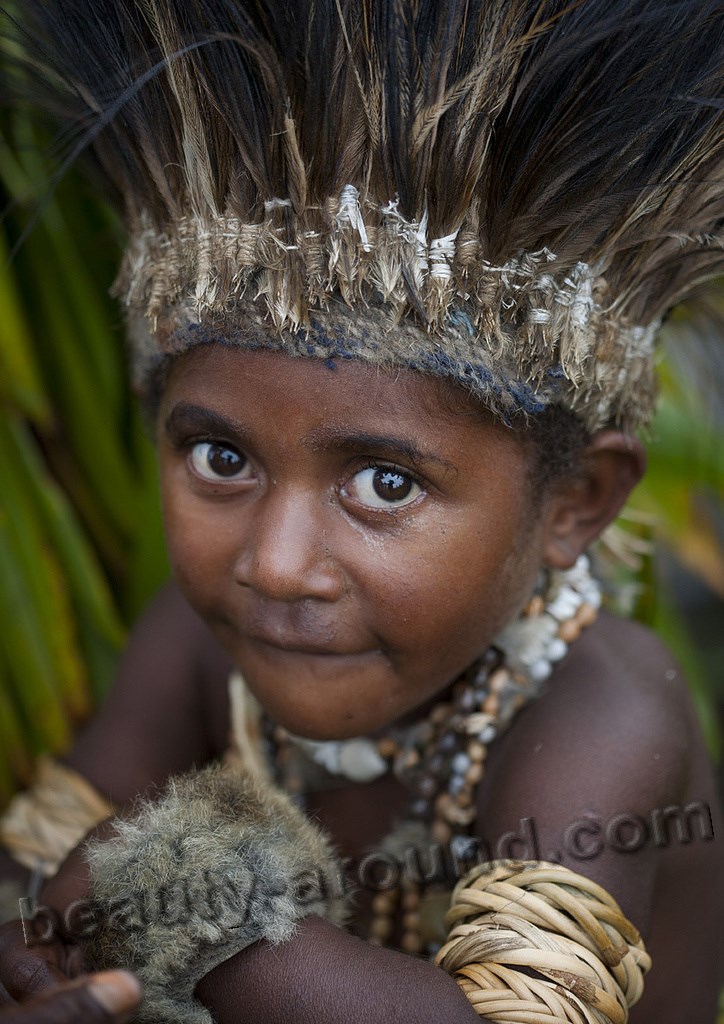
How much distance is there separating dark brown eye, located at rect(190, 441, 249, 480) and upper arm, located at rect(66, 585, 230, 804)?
57 centimetres

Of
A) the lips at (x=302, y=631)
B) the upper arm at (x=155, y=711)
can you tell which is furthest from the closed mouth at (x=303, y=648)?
the upper arm at (x=155, y=711)

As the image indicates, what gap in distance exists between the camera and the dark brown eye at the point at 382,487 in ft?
4.16

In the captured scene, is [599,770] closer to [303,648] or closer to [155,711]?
[303,648]

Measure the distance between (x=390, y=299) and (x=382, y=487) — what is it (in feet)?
0.73

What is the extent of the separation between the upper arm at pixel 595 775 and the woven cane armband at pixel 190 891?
301mm

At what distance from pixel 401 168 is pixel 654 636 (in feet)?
3.15

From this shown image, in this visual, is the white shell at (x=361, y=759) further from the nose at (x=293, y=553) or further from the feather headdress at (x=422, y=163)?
the feather headdress at (x=422, y=163)

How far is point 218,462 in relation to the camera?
1.35 m

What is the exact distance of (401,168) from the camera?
117 cm

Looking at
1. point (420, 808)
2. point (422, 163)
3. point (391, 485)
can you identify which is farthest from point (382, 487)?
point (420, 808)

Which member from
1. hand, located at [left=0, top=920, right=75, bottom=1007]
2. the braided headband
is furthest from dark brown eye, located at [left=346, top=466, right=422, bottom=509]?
hand, located at [left=0, top=920, right=75, bottom=1007]

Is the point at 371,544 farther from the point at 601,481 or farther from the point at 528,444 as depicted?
the point at 601,481

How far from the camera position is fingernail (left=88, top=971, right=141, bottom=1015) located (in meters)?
0.98

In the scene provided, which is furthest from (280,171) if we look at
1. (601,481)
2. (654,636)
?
(654,636)
